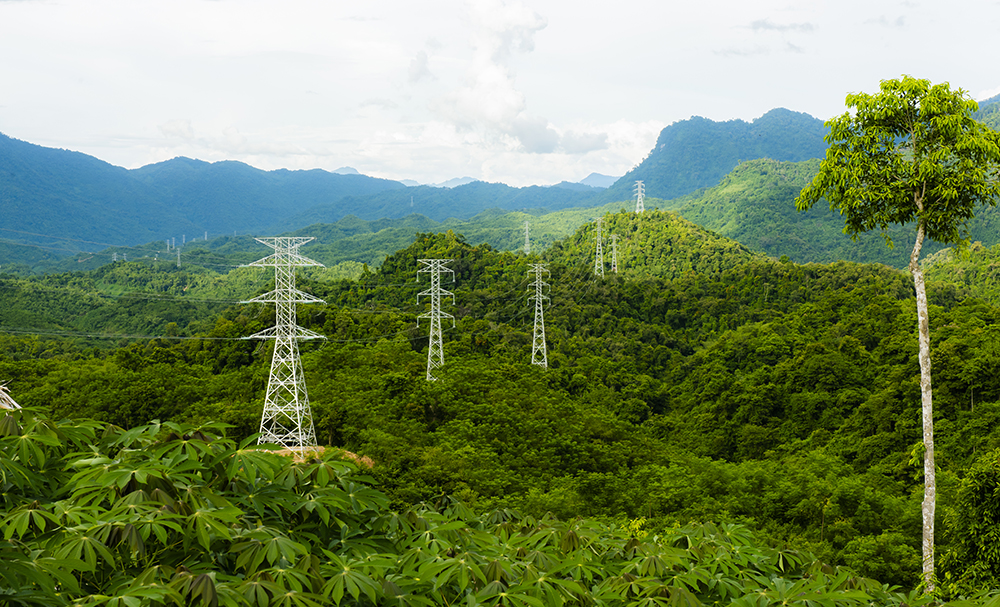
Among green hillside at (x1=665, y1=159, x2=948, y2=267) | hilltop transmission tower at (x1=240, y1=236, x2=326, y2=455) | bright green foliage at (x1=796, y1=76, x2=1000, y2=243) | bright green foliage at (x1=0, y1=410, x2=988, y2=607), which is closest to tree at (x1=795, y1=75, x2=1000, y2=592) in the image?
bright green foliage at (x1=796, y1=76, x2=1000, y2=243)

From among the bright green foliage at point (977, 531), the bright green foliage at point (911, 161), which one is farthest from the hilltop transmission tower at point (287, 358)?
the bright green foliage at point (977, 531)

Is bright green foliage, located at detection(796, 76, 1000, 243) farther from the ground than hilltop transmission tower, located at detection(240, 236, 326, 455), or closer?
farther from the ground

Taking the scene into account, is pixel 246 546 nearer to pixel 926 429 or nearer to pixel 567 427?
pixel 926 429

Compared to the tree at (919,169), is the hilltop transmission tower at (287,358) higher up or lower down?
lower down

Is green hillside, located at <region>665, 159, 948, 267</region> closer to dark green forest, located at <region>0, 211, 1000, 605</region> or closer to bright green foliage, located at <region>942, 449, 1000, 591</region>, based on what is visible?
dark green forest, located at <region>0, 211, 1000, 605</region>

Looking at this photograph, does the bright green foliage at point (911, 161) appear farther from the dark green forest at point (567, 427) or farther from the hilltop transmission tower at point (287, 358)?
the hilltop transmission tower at point (287, 358)

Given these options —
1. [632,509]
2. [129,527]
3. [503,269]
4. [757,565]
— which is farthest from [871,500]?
[503,269]
